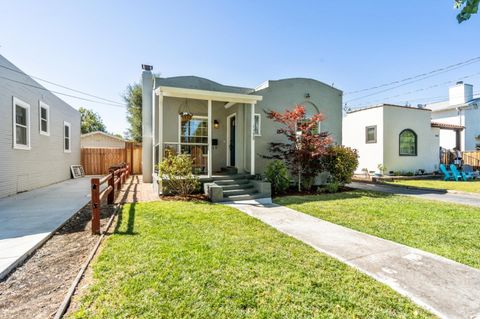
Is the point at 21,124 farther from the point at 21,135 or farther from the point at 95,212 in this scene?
the point at 95,212

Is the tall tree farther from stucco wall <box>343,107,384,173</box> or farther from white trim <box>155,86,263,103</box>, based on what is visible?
stucco wall <box>343,107,384,173</box>

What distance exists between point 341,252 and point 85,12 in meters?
12.1

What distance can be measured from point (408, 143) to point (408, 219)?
36.8 feet

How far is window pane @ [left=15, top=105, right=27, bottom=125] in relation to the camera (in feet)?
27.8

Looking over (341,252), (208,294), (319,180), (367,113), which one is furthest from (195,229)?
(367,113)

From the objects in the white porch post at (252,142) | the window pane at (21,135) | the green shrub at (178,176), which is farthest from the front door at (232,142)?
the window pane at (21,135)

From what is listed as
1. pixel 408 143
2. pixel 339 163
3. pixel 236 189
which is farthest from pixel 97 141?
pixel 408 143

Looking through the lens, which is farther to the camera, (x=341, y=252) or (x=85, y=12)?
(x=85, y=12)

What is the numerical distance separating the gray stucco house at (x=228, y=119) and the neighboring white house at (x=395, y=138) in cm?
418

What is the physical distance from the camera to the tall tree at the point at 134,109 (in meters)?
24.3

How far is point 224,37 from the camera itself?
12.0m

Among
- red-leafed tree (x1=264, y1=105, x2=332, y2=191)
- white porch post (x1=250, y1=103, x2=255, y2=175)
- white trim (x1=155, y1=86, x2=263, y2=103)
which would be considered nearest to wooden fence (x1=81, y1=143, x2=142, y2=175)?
white trim (x1=155, y1=86, x2=263, y2=103)

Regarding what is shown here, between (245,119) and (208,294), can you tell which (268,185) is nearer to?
(245,119)

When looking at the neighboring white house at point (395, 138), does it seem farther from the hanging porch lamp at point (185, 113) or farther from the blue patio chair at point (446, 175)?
the hanging porch lamp at point (185, 113)
